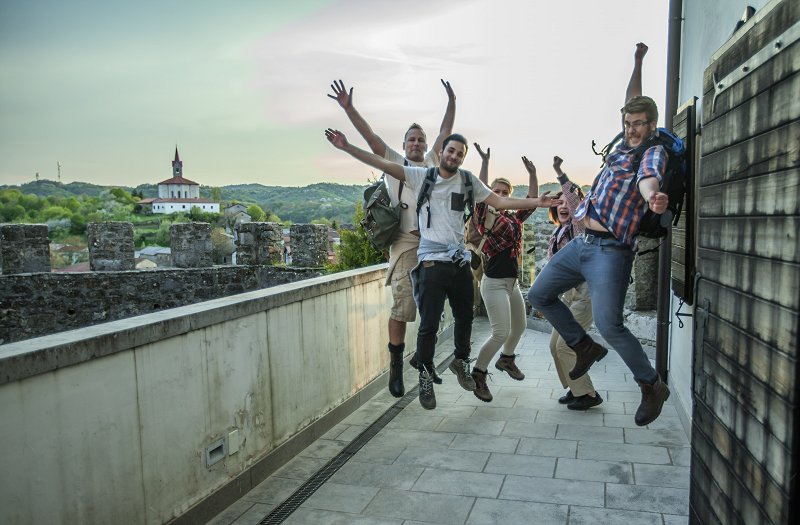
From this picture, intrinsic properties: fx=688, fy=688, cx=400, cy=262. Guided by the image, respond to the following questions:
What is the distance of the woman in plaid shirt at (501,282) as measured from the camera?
5156 millimetres

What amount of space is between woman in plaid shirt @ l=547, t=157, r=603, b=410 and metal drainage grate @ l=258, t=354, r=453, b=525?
1.19 metres

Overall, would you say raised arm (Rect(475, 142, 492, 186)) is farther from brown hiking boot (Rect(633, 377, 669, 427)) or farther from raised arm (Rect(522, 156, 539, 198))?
brown hiking boot (Rect(633, 377, 669, 427))

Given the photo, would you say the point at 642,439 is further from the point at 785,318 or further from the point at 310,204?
the point at 310,204

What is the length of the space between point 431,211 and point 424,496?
6.01 ft

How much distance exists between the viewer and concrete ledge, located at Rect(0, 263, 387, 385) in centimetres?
229

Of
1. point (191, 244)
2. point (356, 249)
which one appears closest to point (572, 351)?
point (356, 249)

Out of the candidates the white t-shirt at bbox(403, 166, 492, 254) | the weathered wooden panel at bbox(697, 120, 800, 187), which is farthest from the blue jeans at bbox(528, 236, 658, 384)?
the weathered wooden panel at bbox(697, 120, 800, 187)

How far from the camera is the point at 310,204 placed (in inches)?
2333

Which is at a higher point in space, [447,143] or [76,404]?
[447,143]

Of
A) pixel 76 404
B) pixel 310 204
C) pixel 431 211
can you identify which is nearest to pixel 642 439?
pixel 431 211

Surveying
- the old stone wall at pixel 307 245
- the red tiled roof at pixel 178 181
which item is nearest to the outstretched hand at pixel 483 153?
the old stone wall at pixel 307 245

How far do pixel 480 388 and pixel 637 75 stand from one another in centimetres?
238

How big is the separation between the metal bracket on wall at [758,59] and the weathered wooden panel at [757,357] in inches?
28.4

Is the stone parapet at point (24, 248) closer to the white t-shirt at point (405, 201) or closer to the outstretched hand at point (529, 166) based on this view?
Result: the white t-shirt at point (405, 201)
